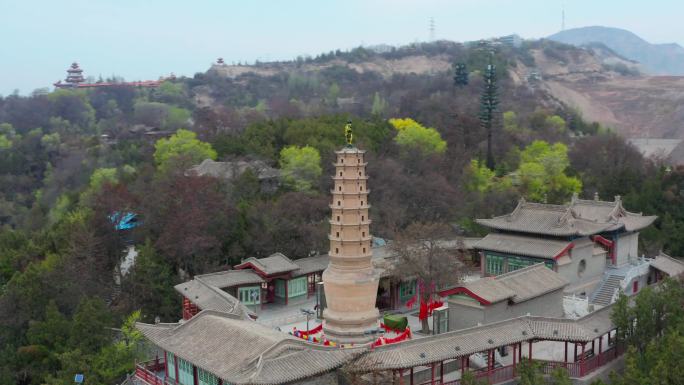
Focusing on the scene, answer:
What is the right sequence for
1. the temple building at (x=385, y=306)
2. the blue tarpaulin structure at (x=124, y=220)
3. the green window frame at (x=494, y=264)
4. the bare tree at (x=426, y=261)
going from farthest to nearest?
the blue tarpaulin structure at (x=124, y=220) → the green window frame at (x=494, y=264) → the bare tree at (x=426, y=261) → the temple building at (x=385, y=306)

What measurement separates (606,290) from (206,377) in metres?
19.5

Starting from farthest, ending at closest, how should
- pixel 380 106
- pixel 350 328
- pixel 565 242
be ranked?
1. pixel 380 106
2. pixel 565 242
3. pixel 350 328

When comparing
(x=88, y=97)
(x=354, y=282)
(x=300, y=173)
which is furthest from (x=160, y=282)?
(x=88, y=97)

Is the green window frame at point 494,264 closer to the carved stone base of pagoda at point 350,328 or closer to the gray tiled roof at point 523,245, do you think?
the gray tiled roof at point 523,245

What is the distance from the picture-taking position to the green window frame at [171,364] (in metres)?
24.1

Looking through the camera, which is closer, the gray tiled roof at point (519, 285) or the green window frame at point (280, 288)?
the gray tiled roof at point (519, 285)

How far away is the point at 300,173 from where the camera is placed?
154ft

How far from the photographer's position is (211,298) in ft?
93.5

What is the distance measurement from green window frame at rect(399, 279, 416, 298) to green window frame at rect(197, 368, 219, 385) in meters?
12.3

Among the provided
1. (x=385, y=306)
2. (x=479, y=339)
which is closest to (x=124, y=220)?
(x=385, y=306)

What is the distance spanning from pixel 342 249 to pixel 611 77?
136m

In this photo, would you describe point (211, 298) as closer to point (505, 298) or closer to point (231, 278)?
point (231, 278)

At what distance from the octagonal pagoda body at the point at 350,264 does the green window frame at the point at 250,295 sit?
24.5 ft

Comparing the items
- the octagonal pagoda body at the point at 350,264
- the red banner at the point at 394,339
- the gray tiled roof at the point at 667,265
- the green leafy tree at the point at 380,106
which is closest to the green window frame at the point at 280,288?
the red banner at the point at 394,339
